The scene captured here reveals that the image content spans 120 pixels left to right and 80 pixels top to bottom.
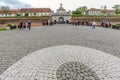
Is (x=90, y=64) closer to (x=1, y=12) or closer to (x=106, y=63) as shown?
(x=106, y=63)

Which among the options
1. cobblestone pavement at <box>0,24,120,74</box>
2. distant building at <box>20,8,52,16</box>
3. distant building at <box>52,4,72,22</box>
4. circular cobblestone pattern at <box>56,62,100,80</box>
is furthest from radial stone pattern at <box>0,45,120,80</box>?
distant building at <box>20,8,52,16</box>

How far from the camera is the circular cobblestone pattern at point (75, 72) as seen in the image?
5.22 m

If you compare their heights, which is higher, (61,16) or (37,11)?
(37,11)

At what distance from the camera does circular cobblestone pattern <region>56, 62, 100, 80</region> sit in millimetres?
5223

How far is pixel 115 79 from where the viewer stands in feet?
17.1

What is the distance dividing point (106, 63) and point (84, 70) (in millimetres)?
1461

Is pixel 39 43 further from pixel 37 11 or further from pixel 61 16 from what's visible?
pixel 37 11

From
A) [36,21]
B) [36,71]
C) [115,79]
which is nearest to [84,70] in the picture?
[115,79]

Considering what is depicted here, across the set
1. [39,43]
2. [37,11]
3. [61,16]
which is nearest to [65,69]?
[39,43]

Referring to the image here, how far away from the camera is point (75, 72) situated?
5.62m

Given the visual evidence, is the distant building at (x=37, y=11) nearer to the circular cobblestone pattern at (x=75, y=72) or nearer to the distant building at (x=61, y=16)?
the distant building at (x=61, y=16)

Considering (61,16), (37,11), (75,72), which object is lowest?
(75,72)

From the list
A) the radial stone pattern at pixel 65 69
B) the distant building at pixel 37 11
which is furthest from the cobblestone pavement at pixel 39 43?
the distant building at pixel 37 11

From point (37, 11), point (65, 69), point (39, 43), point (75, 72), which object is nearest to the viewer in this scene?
point (75, 72)
